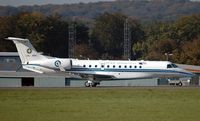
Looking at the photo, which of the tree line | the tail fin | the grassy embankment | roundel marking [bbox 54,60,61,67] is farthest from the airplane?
the tree line

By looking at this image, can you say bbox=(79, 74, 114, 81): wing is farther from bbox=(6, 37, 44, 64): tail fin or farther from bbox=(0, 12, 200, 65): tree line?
bbox=(0, 12, 200, 65): tree line

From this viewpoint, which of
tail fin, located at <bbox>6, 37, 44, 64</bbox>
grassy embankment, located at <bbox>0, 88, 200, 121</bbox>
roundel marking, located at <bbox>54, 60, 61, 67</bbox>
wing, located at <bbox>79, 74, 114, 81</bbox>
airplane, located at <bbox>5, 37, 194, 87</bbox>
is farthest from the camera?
tail fin, located at <bbox>6, 37, 44, 64</bbox>

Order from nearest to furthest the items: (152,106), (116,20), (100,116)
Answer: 1. (100,116)
2. (152,106)
3. (116,20)

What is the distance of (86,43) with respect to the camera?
167875 millimetres

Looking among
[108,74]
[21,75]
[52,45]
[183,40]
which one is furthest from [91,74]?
[183,40]

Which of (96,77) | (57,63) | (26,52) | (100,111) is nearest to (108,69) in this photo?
(96,77)

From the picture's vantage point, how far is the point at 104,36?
17688 cm

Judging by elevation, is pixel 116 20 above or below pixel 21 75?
above

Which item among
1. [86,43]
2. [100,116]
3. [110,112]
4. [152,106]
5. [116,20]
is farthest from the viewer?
[116,20]

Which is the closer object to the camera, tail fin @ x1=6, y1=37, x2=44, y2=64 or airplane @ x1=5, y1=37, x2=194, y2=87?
airplane @ x1=5, y1=37, x2=194, y2=87

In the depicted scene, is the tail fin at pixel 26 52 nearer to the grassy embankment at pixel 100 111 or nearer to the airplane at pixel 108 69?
the airplane at pixel 108 69

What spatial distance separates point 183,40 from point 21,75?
3278 inches

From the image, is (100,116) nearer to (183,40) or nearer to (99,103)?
(99,103)

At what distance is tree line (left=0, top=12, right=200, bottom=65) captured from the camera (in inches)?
5871
